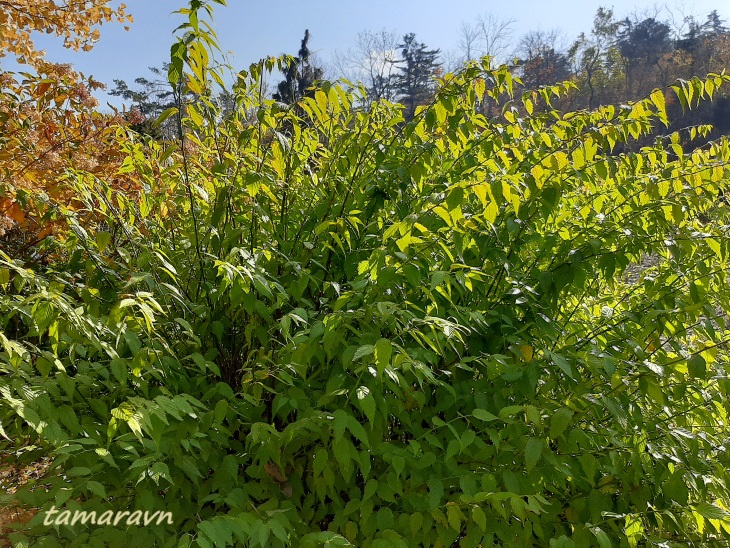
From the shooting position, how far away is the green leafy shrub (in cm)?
153

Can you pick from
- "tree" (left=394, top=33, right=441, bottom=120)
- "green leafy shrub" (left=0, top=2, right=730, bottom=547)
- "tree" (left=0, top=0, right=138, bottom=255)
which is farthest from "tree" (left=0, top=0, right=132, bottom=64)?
"tree" (left=394, top=33, right=441, bottom=120)

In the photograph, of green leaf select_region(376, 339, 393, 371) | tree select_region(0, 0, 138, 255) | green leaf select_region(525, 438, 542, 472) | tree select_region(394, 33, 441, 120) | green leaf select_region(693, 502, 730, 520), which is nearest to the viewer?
green leaf select_region(376, 339, 393, 371)

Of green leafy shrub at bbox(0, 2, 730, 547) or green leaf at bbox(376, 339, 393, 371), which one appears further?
green leafy shrub at bbox(0, 2, 730, 547)

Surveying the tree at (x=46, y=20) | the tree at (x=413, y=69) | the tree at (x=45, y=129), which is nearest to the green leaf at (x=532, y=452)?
the tree at (x=45, y=129)

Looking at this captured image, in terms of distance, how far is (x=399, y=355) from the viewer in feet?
4.67

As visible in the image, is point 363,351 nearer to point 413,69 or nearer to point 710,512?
point 710,512

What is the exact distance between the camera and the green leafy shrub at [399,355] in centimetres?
153

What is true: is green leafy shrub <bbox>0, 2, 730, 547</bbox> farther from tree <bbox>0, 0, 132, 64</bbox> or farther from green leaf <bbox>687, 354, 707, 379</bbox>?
tree <bbox>0, 0, 132, 64</bbox>

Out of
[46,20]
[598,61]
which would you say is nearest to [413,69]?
[598,61]

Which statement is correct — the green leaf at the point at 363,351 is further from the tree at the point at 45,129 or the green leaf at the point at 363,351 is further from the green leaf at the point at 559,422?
the tree at the point at 45,129

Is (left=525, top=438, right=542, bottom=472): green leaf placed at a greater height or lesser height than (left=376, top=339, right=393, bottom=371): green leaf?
lesser

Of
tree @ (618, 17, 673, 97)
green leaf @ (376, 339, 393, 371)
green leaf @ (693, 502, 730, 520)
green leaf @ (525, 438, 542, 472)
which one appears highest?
tree @ (618, 17, 673, 97)

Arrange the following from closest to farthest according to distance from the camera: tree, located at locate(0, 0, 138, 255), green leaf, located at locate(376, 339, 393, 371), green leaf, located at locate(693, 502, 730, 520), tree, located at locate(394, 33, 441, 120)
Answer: green leaf, located at locate(376, 339, 393, 371), green leaf, located at locate(693, 502, 730, 520), tree, located at locate(0, 0, 138, 255), tree, located at locate(394, 33, 441, 120)

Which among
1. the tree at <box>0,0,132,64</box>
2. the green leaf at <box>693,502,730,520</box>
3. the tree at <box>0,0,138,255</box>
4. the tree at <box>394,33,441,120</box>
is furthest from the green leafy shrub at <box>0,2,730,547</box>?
the tree at <box>394,33,441,120</box>
